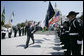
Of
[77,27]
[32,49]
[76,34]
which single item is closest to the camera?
[77,27]

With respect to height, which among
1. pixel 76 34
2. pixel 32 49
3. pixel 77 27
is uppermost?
pixel 77 27

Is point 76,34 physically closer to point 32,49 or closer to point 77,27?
point 77,27

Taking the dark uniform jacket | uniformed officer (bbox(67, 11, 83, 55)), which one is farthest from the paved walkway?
the dark uniform jacket

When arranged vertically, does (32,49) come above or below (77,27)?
below

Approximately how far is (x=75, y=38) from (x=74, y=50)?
0.41m

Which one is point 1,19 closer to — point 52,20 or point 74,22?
point 52,20

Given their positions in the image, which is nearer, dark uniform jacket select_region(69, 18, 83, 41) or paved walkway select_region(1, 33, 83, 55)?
dark uniform jacket select_region(69, 18, 83, 41)

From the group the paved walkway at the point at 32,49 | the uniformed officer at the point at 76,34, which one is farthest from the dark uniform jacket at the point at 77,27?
the paved walkway at the point at 32,49

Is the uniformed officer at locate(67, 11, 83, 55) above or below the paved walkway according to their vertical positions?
above

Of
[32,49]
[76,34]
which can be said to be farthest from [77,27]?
[32,49]

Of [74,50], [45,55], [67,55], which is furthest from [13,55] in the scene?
[74,50]

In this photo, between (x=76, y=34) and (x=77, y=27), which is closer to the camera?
(x=77, y=27)

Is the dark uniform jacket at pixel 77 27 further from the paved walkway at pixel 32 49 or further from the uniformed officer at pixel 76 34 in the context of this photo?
the paved walkway at pixel 32 49

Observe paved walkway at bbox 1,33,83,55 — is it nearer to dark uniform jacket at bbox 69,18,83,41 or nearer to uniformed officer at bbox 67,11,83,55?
uniformed officer at bbox 67,11,83,55
